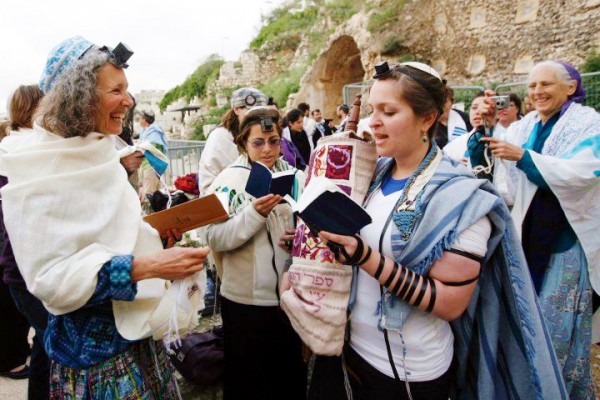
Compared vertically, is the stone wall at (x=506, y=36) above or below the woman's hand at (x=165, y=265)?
above

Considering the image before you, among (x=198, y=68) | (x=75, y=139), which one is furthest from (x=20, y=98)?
(x=198, y=68)

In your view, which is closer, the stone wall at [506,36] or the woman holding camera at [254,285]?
the woman holding camera at [254,285]

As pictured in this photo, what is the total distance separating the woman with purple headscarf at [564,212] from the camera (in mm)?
2594

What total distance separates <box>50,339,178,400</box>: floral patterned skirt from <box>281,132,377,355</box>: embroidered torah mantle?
2.26ft

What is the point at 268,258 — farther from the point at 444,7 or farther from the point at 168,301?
the point at 444,7

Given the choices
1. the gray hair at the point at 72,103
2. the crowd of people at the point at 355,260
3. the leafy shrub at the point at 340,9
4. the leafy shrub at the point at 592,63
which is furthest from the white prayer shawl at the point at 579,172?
the leafy shrub at the point at 340,9

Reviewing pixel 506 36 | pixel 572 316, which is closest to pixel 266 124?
pixel 572 316

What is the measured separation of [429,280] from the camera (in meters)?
1.46

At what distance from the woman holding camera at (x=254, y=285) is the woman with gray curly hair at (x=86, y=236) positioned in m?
0.71

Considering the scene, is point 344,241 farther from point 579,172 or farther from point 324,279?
point 579,172

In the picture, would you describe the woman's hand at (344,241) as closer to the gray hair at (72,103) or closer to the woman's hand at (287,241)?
the woman's hand at (287,241)

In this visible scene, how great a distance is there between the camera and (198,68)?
32750 millimetres

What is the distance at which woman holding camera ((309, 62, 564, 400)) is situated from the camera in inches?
56.7

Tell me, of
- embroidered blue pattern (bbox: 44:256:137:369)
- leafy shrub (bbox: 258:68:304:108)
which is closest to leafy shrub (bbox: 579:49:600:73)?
embroidered blue pattern (bbox: 44:256:137:369)
